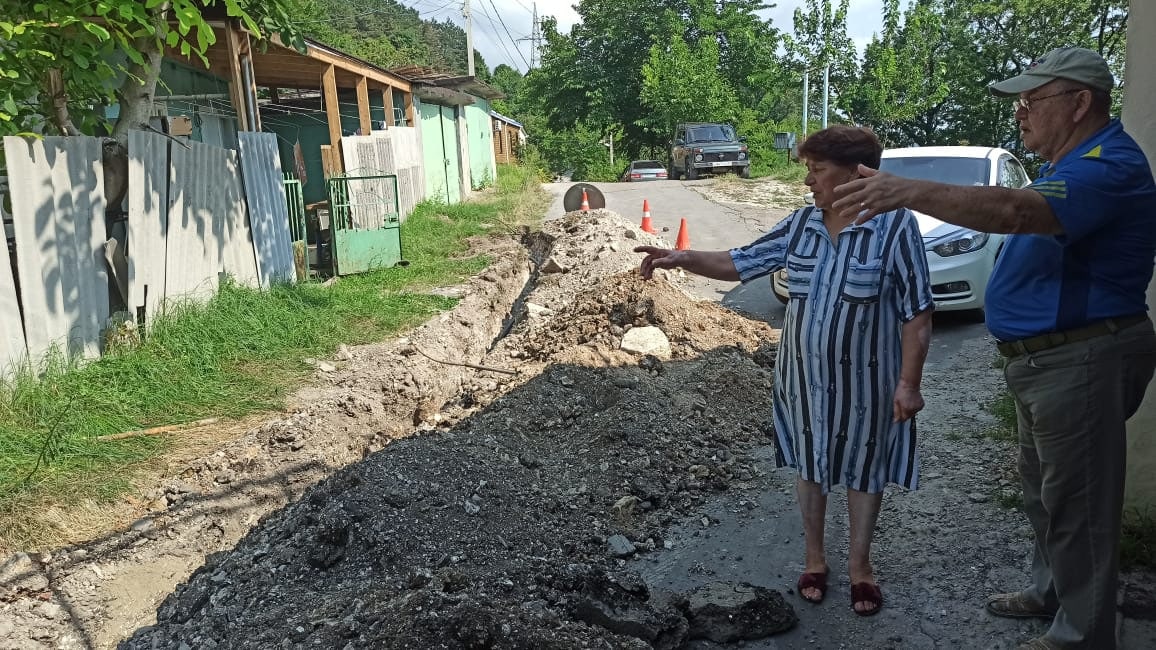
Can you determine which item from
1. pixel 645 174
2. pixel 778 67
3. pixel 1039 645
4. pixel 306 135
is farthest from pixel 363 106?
pixel 778 67

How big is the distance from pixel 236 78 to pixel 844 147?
27.3ft

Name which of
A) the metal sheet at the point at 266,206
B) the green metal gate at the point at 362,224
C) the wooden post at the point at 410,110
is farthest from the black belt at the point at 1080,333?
the wooden post at the point at 410,110

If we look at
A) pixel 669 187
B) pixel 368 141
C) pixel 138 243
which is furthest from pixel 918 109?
pixel 138 243

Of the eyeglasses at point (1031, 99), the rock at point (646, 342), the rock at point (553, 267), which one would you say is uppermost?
the eyeglasses at point (1031, 99)

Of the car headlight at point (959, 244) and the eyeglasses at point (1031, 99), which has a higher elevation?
the eyeglasses at point (1031, 99)

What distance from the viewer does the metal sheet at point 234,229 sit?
27.0 feet

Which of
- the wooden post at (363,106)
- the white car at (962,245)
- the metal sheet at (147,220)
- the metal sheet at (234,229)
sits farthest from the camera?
the wooden post at (363,106)

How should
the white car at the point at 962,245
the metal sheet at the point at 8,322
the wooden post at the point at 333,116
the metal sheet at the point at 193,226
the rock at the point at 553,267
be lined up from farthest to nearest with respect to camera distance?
the wooden post at the point at 333,116, the rock at the point at 553,267, the white car at the point at 962,245, the metal sheet at the point at 193,226, the metal sheet at the point at 8,322

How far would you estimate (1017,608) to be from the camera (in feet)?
9.88

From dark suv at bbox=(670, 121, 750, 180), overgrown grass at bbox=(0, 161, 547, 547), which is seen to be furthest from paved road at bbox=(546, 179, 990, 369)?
overgrown grass at bbox=(0, 161, 547, 547)

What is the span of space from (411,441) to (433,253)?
8.59 meters

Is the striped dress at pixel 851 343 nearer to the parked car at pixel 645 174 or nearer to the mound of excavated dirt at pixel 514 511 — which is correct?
the mound of excavated dirt at pixel 514 511

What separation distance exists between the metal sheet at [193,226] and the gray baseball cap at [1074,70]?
21.7ft

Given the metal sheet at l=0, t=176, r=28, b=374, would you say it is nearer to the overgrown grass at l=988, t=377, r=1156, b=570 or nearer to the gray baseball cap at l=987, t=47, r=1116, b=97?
the gray baseball cap at l=987, t=47, r=1116, b=97
